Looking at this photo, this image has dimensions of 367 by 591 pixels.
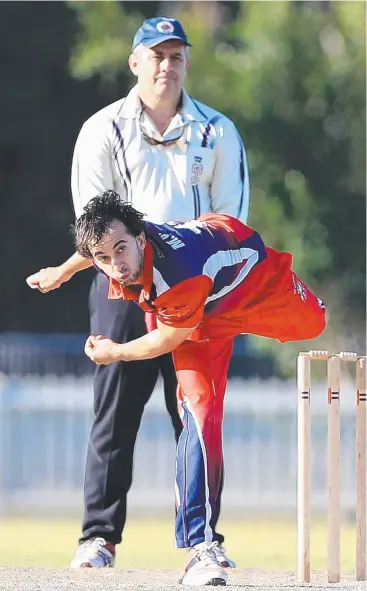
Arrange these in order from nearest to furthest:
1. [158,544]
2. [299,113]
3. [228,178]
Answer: [228,178]
[158,544]
[299,113]

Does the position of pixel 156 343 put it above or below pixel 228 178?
below

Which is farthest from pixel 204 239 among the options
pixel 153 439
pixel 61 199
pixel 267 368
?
pixel 61 199

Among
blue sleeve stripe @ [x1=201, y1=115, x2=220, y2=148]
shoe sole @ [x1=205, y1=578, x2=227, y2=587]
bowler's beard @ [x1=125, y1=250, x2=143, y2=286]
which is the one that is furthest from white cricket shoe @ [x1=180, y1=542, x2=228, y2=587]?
blue sleeve stripe @ [x1=201, y1=115, x2=220, y2=148]

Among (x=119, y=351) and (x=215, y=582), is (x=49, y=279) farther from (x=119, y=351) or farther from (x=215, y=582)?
(x=215, y=582)

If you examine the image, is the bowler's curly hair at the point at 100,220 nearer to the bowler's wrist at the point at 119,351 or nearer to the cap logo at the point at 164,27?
the bowler's wrist at the point at 119,351

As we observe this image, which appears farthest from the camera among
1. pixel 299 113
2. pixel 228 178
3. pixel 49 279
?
pixel 299 113

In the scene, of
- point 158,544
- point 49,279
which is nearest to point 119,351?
point 49,279

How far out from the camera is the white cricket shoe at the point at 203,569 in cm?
453

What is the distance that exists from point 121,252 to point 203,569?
1003 millimetres

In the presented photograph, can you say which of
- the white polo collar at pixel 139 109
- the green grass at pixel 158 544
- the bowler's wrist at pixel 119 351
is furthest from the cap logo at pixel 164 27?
the green grass at pixel 158 544

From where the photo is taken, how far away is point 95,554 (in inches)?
208

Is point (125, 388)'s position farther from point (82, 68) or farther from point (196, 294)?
point (82, 68)

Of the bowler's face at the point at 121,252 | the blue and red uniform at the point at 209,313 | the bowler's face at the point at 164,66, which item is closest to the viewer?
the bowler's face at the point at 121,252

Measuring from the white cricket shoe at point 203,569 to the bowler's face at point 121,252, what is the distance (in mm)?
891
